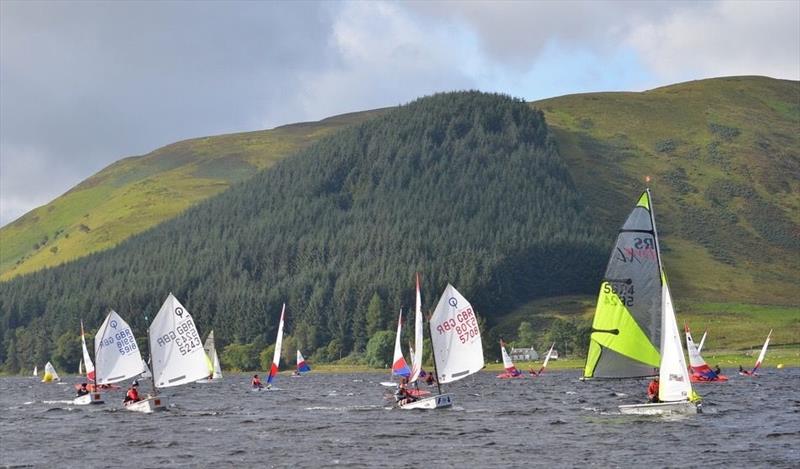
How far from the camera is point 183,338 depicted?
104375 mm

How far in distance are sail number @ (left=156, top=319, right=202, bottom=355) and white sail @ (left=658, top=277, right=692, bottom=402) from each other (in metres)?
47.0

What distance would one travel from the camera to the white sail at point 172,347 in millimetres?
103438

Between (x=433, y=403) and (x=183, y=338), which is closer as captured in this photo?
(x=433, y=403)

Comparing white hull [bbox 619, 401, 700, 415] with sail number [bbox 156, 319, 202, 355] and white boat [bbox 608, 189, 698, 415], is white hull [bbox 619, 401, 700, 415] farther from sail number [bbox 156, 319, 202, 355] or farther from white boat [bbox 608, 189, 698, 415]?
sail number [bbox 156, 319, 202, 355]

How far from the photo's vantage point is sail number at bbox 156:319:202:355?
103688 mm

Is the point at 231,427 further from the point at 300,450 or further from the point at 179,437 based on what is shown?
the point at 300,450

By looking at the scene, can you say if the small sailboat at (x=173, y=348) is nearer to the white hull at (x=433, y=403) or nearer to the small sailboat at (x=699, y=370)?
the white hull at (x=433, y=403)

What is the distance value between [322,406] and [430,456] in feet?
162

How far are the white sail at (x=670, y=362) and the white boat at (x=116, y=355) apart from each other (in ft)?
192

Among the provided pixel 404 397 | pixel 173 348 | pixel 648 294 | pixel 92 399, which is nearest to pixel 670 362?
pixel 648 294

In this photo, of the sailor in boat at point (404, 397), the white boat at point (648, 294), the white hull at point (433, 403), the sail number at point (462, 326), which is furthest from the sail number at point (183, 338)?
the white boat at point (648, 294)

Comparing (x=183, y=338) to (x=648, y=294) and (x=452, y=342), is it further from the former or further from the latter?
(x=648, y=294)

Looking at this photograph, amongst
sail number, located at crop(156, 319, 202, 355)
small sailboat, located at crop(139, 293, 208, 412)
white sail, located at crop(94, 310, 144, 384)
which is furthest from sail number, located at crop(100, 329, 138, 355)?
sail number, located at crop(156, 319, 202, 355)

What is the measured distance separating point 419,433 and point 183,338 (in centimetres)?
2969
